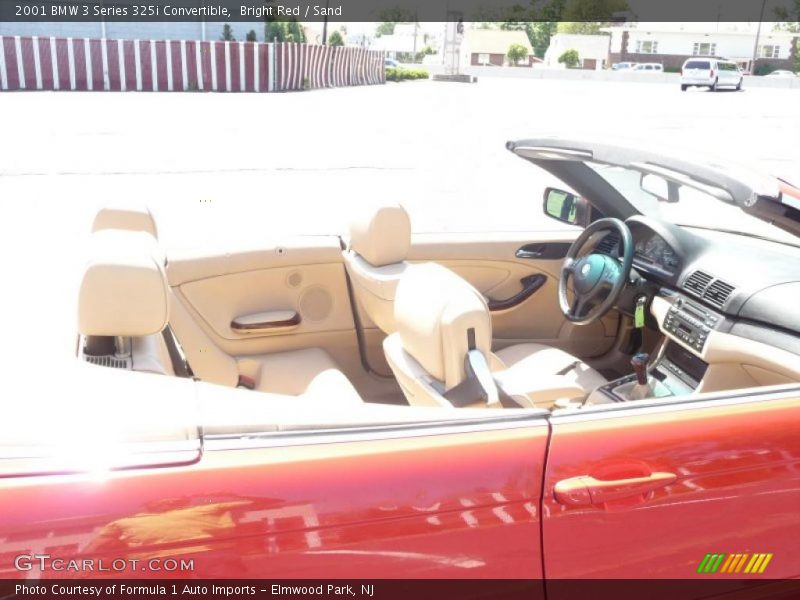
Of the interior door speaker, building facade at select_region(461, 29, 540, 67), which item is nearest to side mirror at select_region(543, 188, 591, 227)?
the interior door speaker

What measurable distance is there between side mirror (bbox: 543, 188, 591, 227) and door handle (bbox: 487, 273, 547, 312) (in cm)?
32

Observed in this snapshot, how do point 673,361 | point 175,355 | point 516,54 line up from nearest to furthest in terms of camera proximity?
point 175,355
point 673,361
point 516,54

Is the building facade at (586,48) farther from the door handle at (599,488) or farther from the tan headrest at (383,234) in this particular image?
the door handle at (599,488)

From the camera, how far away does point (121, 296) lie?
195 centimetres

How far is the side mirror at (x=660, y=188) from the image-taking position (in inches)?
126

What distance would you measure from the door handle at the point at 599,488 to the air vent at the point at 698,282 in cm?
138

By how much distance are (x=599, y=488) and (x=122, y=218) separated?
6.07ft

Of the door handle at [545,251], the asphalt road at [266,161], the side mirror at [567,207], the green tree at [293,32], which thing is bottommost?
the asphalt road at [266,161]

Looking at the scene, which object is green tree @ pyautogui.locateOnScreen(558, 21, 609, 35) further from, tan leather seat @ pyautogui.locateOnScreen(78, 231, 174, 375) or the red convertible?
tan leather seat @ pyautogui.locateOnScreen(78, 231, 174, 375)

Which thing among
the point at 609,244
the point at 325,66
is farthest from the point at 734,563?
the point at 325,66

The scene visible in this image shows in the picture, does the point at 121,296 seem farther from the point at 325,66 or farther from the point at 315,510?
the point at 325,66

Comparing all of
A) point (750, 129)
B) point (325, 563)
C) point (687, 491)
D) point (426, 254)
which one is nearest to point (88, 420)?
point (325, 563)

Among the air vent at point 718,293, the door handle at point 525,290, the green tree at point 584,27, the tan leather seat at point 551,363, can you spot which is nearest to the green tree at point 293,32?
the door handle at point 525,290

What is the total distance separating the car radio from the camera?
9.45 ft
